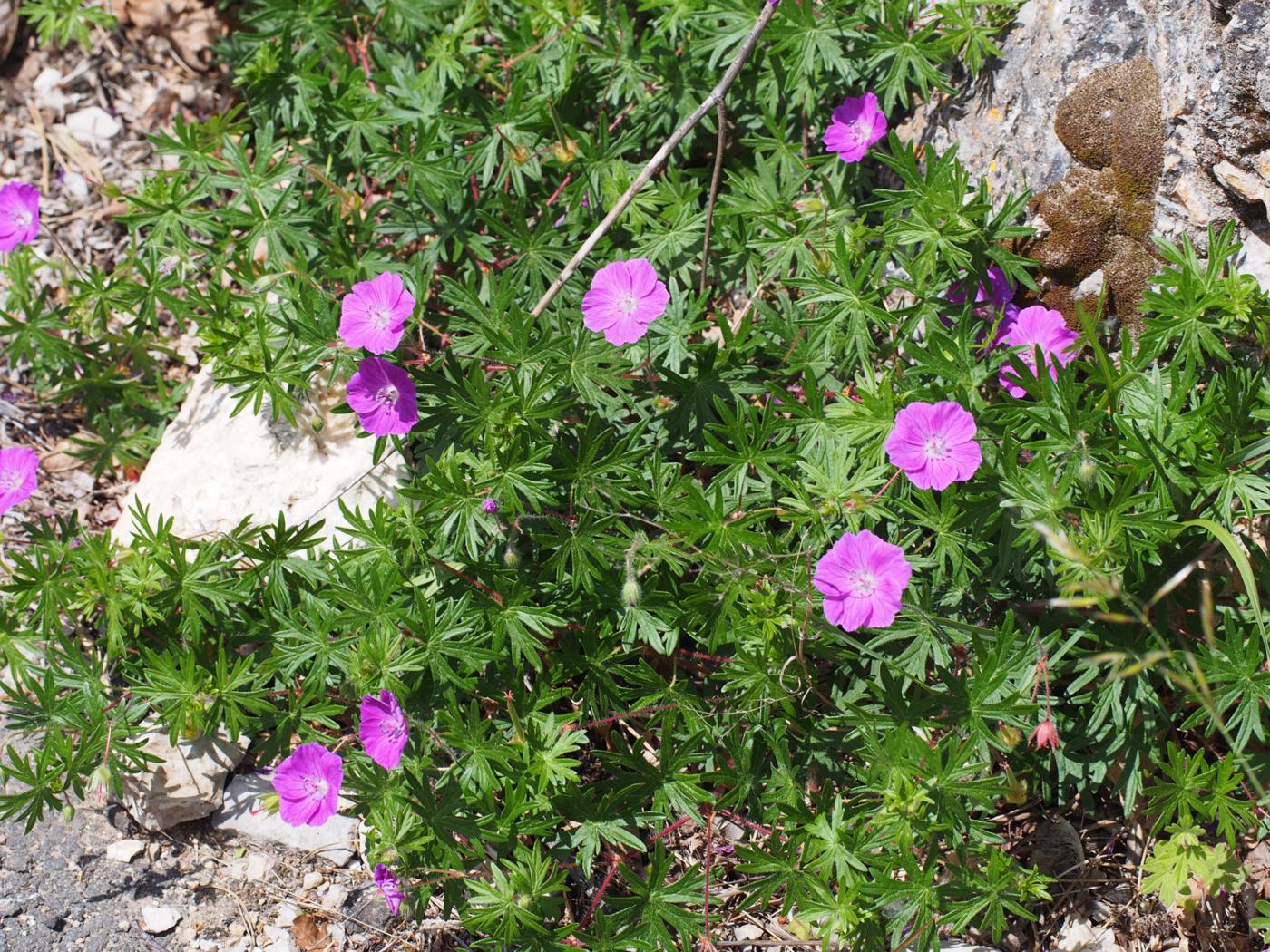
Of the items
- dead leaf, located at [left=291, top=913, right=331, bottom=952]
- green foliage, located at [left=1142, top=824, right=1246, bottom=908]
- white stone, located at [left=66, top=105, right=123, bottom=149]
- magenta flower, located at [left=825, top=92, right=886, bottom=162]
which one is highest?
magenta flower, located at [left=825, top=92, right=886, bottom=162]

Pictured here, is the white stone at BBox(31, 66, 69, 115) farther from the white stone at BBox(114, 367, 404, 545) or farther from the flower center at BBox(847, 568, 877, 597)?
the flower center at BBox(847, 568, 877, 597)

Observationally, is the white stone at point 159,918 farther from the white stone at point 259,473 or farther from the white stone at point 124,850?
the white stone at point 259,473

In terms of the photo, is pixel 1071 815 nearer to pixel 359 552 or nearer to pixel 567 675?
pixel 567 675

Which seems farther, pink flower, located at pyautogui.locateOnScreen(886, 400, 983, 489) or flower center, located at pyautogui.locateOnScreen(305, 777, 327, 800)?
flower center, located at pyautogui.locateOnScreen(305, 777, 327, 800)

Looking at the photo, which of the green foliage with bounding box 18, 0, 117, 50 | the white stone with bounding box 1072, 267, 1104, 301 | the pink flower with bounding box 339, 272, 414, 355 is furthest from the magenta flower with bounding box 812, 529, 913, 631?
the green foliage with bounding box 18, 0, 117, 50

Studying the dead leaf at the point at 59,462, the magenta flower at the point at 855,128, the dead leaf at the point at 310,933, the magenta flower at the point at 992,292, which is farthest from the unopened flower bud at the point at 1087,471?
the dead leaf at the point at 59,462

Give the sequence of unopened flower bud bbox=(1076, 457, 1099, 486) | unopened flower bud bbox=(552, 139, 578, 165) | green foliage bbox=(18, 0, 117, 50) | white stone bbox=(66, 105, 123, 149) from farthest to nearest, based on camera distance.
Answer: white stone bbox=(66, 105, 123, 149), green foliage bbox=(18, 0, 117, 50), unopened flower bud bbox=(552, 139, 578, 165), unopened flower bud bbox=(1076, 457, 1099, 486)
